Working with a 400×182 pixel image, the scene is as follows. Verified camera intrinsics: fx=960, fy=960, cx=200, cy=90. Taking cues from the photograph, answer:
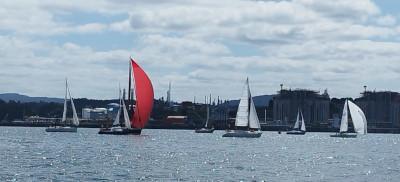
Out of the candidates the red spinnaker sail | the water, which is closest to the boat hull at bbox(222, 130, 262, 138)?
the red spinnaker sail

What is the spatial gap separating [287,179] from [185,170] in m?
6.60

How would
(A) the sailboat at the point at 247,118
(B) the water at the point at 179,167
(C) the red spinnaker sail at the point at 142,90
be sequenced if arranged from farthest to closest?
(A) the sailboat at the point at 247,118, (C) the red spinnaker sail at the point at 142,90, (B) the water at the point at 179,167

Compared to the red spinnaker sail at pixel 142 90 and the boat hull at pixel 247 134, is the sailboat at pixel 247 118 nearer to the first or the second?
the boat hull at pixel 247 134

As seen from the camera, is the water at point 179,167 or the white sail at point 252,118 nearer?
the water at point 179,167

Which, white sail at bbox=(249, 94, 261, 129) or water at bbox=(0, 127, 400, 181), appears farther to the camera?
white sail at bbox=(249, 94, 261, 129)

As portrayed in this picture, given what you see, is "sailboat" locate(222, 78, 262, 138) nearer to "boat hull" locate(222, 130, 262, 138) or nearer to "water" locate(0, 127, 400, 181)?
"boat hull" locate(222, 130, 262, 138)

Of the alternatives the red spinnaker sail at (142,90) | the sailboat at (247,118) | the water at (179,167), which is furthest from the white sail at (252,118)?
the water at (179,167)

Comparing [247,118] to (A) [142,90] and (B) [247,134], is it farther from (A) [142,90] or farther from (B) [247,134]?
(A) [142,90]

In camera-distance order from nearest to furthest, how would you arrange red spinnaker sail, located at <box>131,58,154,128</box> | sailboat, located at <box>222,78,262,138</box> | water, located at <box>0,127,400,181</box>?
water, located at <box>0,127,400,181</box>, red spinnaker sail, located at <box>131,58,154,128</box>, sailboat, located at <box>222,78,262,138</box>

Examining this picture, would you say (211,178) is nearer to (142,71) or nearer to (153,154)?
(153,154)

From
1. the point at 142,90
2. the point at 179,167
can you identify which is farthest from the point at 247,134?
the point at 179,167

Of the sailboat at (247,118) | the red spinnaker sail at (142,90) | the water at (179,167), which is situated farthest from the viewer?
the sailboat at (247,118)

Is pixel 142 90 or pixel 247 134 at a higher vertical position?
pixel 142 90

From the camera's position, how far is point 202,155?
6806 centimetres
